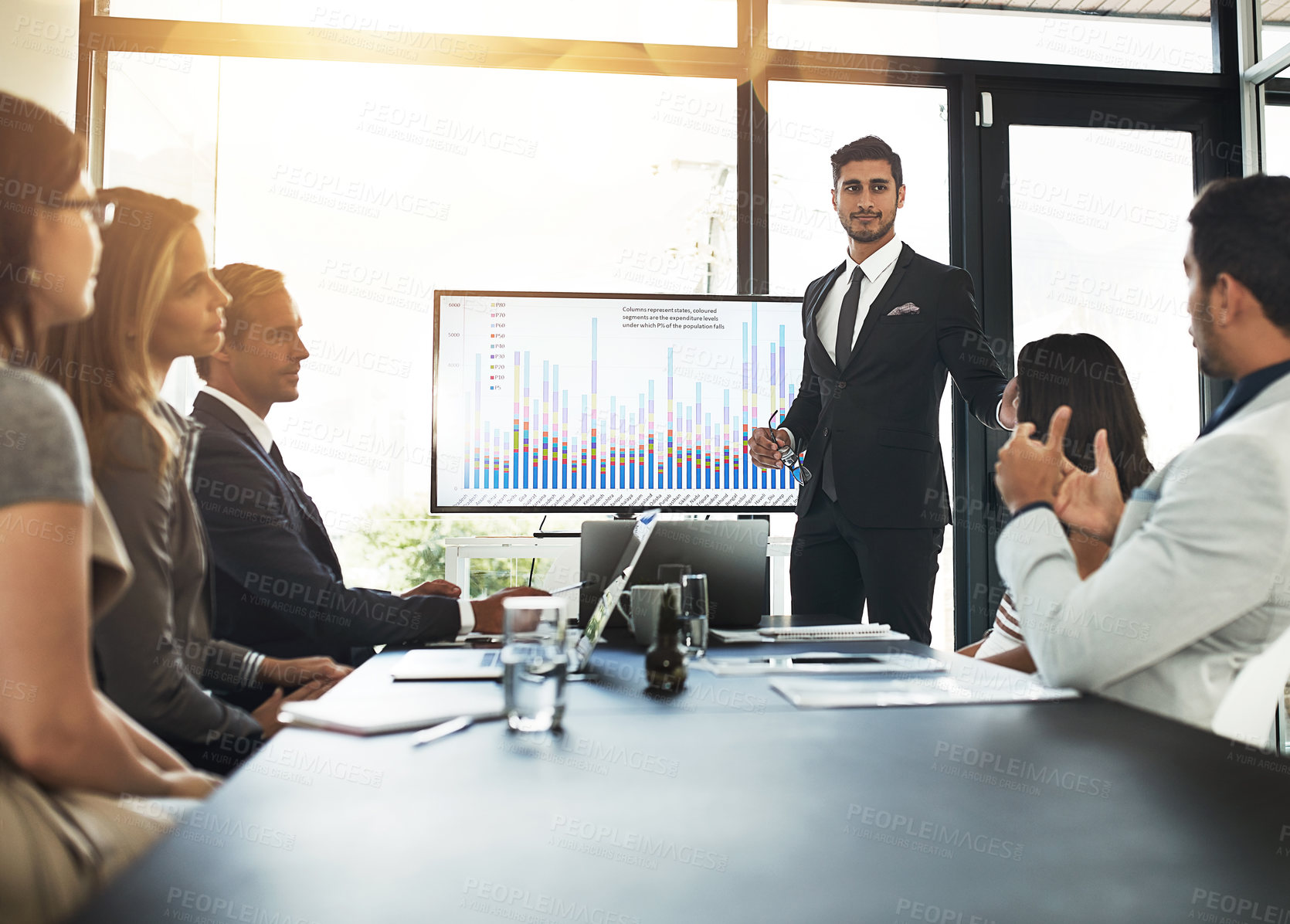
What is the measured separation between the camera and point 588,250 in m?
3.26

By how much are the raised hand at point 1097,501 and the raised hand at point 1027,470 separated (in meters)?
0.07

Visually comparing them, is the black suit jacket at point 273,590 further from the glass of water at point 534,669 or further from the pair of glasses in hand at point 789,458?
the pair of glasses in hand at point 789,458

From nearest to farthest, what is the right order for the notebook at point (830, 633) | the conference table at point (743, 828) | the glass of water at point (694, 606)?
the conference table at point (743, 828) < the glass of water at point (694, 606) < the notebook at point (830, 633)

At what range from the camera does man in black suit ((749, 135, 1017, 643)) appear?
9.01ft

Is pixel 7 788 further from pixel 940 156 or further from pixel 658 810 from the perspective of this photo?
pixel 940 156

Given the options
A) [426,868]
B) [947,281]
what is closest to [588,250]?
[947,281]

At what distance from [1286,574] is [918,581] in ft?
5.18

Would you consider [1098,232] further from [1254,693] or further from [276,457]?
[276,457]

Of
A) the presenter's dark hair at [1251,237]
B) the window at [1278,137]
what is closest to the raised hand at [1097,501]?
the presenter's dark hair at [1251,237]

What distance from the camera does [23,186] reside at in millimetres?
1126

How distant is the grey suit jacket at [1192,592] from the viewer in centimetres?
114

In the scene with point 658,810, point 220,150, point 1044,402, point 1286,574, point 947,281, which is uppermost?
point 220,150

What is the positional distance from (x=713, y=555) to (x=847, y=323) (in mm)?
1305

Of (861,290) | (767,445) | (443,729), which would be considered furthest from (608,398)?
(443,729)
